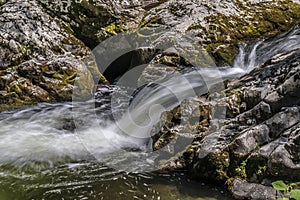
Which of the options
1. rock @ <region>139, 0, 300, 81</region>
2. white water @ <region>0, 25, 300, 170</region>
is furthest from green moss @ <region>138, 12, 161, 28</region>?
white water @ <region>0, 25, 300, 170</region>

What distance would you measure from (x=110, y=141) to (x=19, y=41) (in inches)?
139

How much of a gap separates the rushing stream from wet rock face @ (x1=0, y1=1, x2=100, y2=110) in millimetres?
414

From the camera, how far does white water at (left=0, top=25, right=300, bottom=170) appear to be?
178 inches

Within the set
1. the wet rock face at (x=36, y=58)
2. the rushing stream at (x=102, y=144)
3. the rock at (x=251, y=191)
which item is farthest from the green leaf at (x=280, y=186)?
the wet rock face at (x=36, y=58)

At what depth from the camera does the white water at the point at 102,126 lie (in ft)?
14.9

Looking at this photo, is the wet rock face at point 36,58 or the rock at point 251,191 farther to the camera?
the wet rock face at point 36,58

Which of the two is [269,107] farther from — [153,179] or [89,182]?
[89,182]

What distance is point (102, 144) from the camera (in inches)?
195

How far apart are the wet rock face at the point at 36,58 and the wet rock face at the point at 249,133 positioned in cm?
305

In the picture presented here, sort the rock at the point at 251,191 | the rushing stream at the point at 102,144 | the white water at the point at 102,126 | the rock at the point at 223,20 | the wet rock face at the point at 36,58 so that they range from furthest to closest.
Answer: the rock at the point at 223,20 → the wet rock face at the point at 36,58 → the white water at the point at 102,126 → the rushing stream at the point at 102,144 → the rock at the point at 251,191

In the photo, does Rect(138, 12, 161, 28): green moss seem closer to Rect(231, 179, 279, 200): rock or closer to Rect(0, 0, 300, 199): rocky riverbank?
Rect(0, 0, 300, 199): rocky riverbank

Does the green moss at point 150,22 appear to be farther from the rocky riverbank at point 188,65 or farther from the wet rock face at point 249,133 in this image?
the wet rock face at point 249,133

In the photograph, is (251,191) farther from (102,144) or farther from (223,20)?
(223,20)

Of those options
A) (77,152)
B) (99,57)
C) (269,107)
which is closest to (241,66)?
(269,107)
